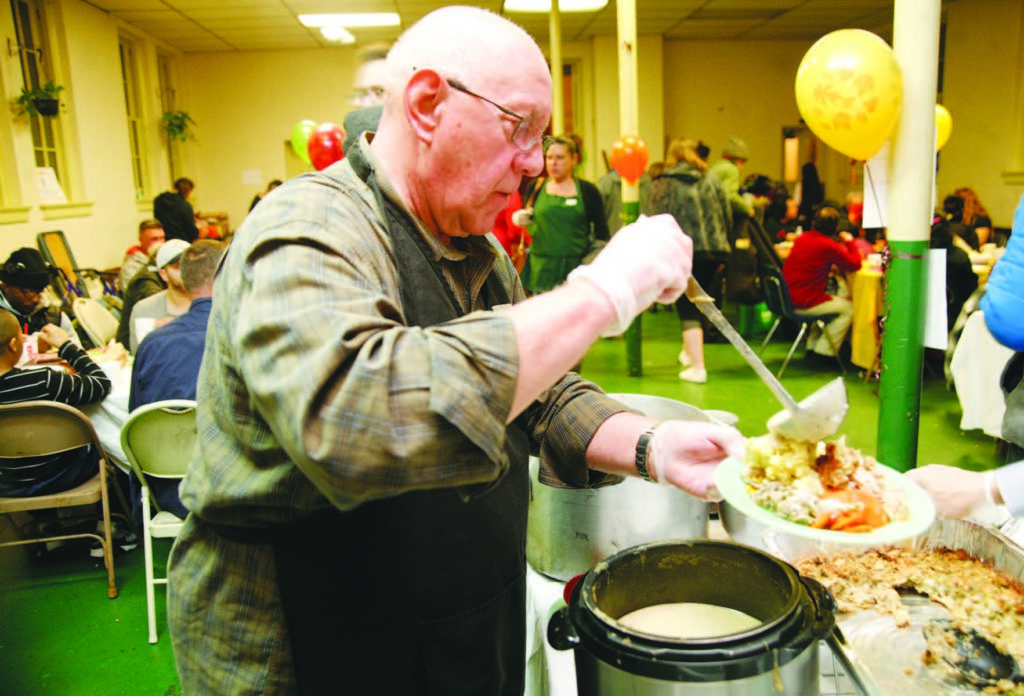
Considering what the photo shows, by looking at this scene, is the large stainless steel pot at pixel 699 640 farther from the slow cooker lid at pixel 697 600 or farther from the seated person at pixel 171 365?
the seated person at pixel 171 365

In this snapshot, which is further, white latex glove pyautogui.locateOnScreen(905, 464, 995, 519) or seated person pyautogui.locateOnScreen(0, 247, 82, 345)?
seated person pyautogui.locateOnScreen(0, 247, 82, 345)

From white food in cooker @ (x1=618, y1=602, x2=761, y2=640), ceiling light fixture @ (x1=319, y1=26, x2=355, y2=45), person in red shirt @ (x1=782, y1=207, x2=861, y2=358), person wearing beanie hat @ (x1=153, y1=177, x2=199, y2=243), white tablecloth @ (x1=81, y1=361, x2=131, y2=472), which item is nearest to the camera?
white food in cooker @ (x1=618, y1=602, x2=761, y2=640)

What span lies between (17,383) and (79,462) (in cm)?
44

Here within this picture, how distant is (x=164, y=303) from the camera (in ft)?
14.7

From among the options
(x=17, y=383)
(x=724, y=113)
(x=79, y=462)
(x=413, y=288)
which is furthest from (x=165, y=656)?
(x=724, y=113)

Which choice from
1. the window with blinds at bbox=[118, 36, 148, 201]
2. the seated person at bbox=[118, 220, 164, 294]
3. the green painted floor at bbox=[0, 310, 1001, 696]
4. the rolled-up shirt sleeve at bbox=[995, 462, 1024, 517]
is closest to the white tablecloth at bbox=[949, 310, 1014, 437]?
the green painted floor at bbox=[0, 310, 1001, 696]

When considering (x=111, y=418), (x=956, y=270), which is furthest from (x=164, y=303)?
(x=956, y=270)

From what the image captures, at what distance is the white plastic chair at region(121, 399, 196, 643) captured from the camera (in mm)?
3029

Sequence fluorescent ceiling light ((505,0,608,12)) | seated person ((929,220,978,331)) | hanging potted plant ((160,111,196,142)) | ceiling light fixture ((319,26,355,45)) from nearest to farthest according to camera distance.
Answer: seated person ((929,220,978,331)) < fluorescent ceiling light ((505,0,608,12)) < hanging potted plant ((160,111,196,142)) < ceiling light fixture ((319,26,355,45))

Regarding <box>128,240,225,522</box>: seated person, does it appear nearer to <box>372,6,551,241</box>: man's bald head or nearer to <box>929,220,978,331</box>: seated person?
<box>372,6,551,241</box>: man's bald head

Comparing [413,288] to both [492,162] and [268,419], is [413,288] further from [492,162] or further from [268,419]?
[268,419]

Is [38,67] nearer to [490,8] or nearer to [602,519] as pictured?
[490,8]

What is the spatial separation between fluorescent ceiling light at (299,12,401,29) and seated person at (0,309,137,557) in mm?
7797

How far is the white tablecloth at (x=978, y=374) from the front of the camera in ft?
14.0
